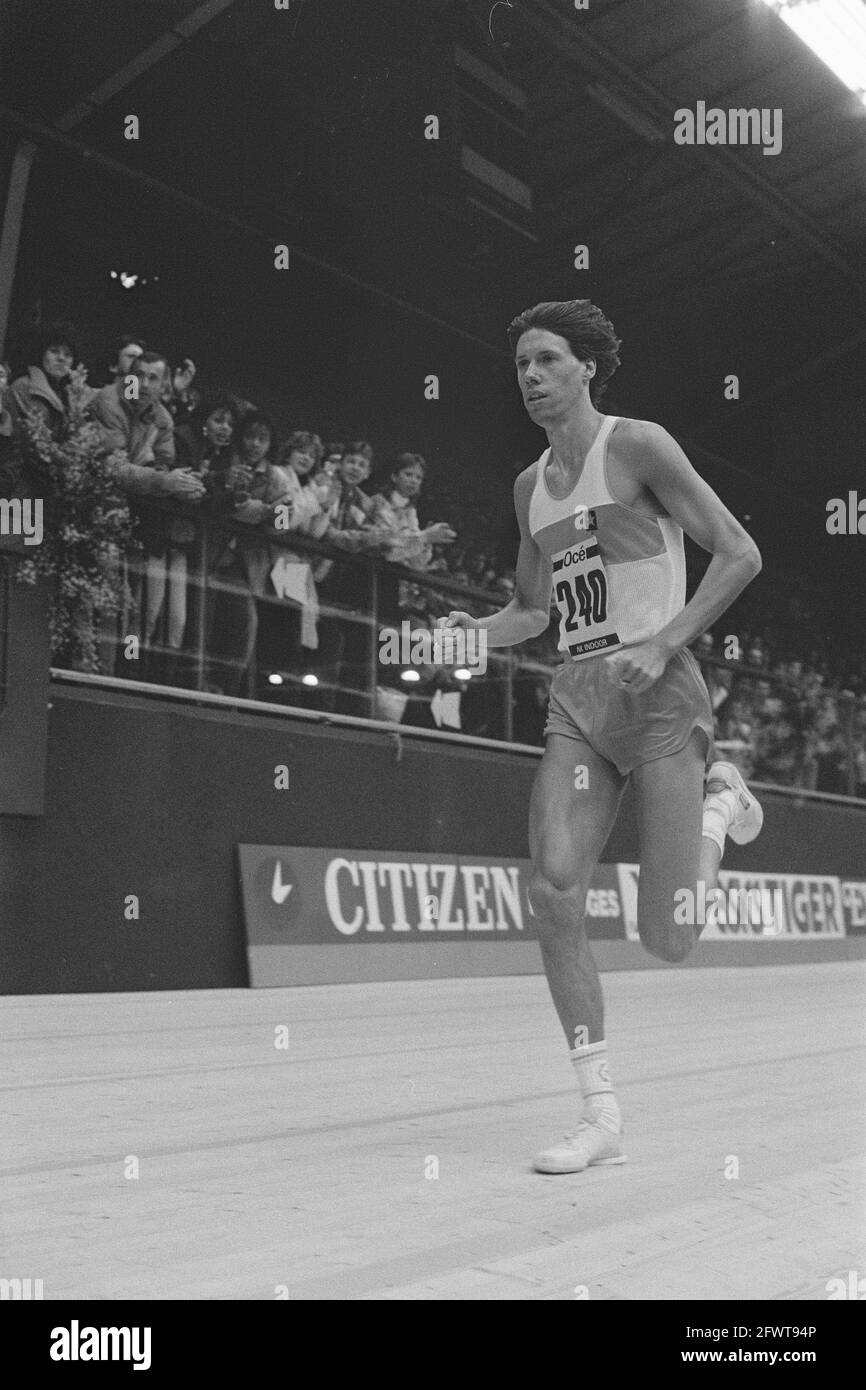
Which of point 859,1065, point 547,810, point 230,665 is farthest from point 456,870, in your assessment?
point 547,810

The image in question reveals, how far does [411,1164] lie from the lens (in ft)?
9.23

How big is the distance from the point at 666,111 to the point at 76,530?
489 centimetres

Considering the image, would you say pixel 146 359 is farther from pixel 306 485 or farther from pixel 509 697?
pixel 509 697

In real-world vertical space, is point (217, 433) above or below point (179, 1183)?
above

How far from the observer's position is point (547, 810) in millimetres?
2879

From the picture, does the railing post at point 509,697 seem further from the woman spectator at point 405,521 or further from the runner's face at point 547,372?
the runner's face at point 547,372

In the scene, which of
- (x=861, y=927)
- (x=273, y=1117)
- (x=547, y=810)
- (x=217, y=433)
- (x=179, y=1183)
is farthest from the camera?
(x=861, y=927)

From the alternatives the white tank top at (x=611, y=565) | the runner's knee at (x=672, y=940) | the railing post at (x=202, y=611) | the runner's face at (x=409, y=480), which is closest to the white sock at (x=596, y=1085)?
the runner's knee at (x=672, y=940)

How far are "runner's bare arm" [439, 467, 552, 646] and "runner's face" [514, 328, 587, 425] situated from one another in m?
0.22

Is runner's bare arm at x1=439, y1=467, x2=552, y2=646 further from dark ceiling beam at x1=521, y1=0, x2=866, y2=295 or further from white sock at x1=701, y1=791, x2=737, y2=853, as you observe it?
dark ceiling beam at x1=521, y1=0, x2=866, y2=295

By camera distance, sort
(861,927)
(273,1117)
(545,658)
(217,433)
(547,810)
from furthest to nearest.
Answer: (861,927)
(545,658)
(217,433)
(273,1117)
(547,810)

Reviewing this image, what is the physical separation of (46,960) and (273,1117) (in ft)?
13.1
